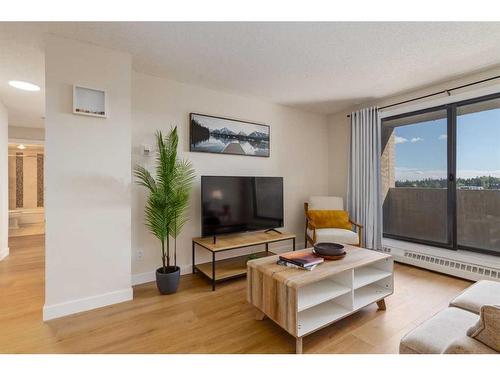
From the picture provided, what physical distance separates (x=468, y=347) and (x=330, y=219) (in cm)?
259

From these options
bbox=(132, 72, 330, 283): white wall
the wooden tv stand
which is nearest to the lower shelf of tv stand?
the wooden tv stand

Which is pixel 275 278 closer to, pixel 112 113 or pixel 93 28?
pixel 112 113

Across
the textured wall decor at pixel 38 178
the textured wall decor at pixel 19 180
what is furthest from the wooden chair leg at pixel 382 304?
the textured wall decor at pixel 19 180

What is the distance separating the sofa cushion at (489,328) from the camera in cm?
81

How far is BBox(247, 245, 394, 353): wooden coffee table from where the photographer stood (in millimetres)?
1504

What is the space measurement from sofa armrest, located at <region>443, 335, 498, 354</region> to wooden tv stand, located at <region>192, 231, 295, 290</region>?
1.87 m

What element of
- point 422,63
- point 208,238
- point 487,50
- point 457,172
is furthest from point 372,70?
point 208,238

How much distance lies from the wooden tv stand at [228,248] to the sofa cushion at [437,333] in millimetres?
1701

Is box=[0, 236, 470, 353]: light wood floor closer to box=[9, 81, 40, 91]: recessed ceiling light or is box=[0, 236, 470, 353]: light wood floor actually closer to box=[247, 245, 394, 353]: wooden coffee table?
box=[247, 245, 394, 353]: wooden coffee table

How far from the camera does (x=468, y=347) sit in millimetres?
824

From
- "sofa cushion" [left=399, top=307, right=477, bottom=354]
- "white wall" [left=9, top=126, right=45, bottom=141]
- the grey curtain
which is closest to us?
"sofa cushion" [left=399, top=307, right=477, bottom=354]

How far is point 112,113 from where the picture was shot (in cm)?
210

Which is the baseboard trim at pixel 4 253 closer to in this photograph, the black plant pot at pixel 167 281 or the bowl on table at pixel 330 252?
the black plant pot at pixel 167 281
